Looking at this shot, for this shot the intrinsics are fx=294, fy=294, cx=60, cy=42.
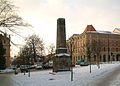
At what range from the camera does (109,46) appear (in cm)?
12062

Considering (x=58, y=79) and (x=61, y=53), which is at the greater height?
(x=61, y=53)

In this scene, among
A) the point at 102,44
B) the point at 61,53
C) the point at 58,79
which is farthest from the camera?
the point at 102,44

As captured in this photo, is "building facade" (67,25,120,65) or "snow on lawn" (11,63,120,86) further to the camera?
"building facade" (67,25,120,65)

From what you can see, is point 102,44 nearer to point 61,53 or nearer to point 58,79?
point 61,53

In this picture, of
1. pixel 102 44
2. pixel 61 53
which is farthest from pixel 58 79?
pixel 102 44

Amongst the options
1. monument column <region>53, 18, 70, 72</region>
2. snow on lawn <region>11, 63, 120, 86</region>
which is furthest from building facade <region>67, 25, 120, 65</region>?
snow on lawn <region>11, 63, 120, 86</region>

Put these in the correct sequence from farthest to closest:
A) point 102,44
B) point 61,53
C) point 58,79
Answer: point 102,44 < point 61,53 < point 58,79

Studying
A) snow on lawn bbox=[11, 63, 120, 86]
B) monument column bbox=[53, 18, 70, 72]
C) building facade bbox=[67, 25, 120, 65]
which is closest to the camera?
snow on lawn bbox=[11, 63, 120, 86]

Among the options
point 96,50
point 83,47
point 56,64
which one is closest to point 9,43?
point 56,64

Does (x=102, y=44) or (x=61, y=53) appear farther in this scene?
(x=102, y=44)

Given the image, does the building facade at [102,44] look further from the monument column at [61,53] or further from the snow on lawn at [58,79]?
the snow on lawn at [58,79]

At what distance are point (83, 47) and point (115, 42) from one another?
16.9 m

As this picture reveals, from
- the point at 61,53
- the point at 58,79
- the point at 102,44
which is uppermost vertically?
the point at 102,44

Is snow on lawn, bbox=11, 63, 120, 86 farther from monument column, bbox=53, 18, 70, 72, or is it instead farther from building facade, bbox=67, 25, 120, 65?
building facade, bbox=67, 25, 120, 65
